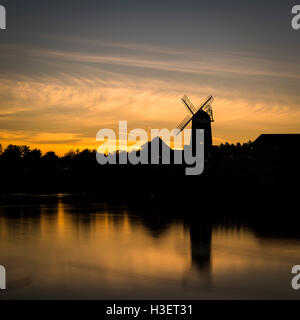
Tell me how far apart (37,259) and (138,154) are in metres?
73.4

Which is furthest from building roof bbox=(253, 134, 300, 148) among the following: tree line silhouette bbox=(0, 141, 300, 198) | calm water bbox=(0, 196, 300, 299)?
calm water bbox=(0, 196, 300, 299)

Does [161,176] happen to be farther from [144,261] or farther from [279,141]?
[144,261]

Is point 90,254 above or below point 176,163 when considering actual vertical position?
below

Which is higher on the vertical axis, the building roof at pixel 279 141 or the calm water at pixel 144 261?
the building roof at pixel 279 141

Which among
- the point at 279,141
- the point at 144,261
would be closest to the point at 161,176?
the point at 279,141

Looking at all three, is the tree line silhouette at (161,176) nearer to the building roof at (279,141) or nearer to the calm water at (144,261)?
the building roof at (279,141)

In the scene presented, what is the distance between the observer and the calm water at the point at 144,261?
36.7ft

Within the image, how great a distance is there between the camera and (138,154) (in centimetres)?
8838

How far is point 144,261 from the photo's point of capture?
14875 millimetres

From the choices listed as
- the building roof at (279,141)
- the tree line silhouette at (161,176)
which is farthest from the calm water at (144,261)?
the building roof at (279,141)

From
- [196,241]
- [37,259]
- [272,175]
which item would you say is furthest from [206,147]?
[37,259]

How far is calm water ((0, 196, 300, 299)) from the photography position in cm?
1119
